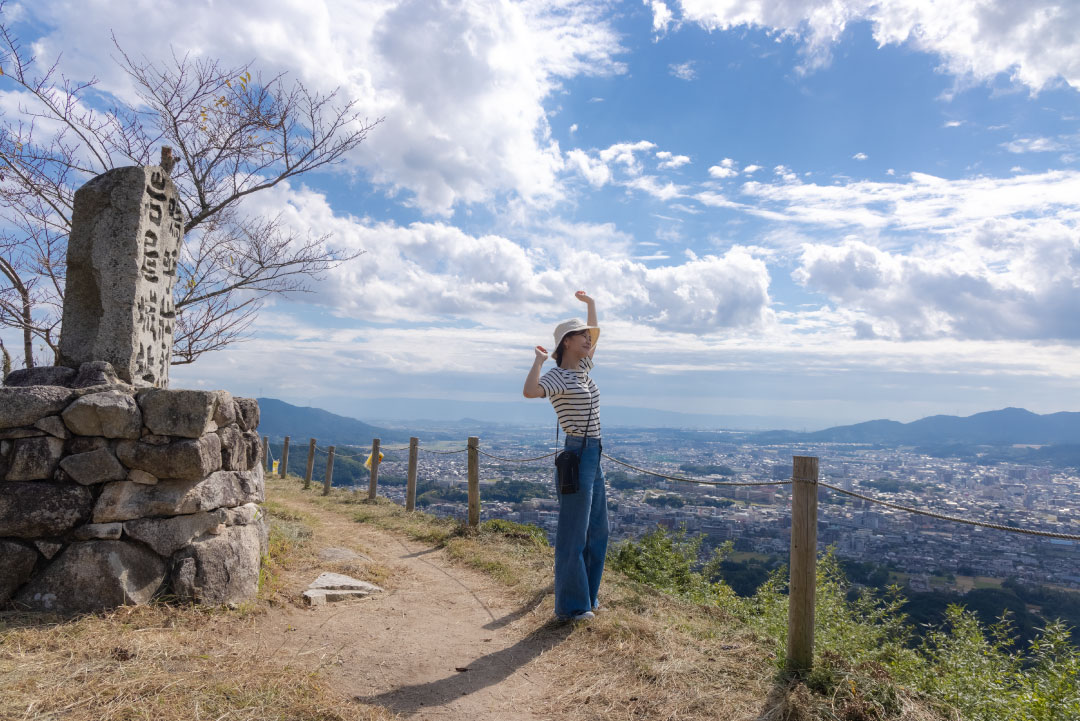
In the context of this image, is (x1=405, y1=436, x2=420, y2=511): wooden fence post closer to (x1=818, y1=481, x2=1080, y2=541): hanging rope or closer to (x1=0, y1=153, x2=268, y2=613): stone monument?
(x1=0, y1=153, x2=268, y2=613): stone monument

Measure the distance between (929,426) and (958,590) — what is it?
38.2 m

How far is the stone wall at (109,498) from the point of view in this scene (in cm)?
404

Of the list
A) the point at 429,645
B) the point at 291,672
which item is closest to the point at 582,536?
the point at 429,645

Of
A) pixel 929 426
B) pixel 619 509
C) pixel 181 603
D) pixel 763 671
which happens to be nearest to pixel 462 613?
pixel 181 603

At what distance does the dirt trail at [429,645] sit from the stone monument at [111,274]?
2507 mm

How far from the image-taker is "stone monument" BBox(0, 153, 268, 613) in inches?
160


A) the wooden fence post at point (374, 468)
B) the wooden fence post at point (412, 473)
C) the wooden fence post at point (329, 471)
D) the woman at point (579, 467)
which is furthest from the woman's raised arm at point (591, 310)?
the wooden fence post at point (329, 471)

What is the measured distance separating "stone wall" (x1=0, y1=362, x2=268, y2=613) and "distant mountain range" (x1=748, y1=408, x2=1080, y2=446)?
1373 inches

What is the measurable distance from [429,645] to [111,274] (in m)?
3.88

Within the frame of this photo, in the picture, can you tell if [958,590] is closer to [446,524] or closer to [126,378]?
[446,524]

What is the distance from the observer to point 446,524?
950 centimetres

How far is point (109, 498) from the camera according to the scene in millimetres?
4195

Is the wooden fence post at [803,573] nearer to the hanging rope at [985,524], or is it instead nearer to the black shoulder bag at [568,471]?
the hanging rope at [985,524]

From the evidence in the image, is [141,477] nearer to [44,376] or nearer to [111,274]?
[44,376]
